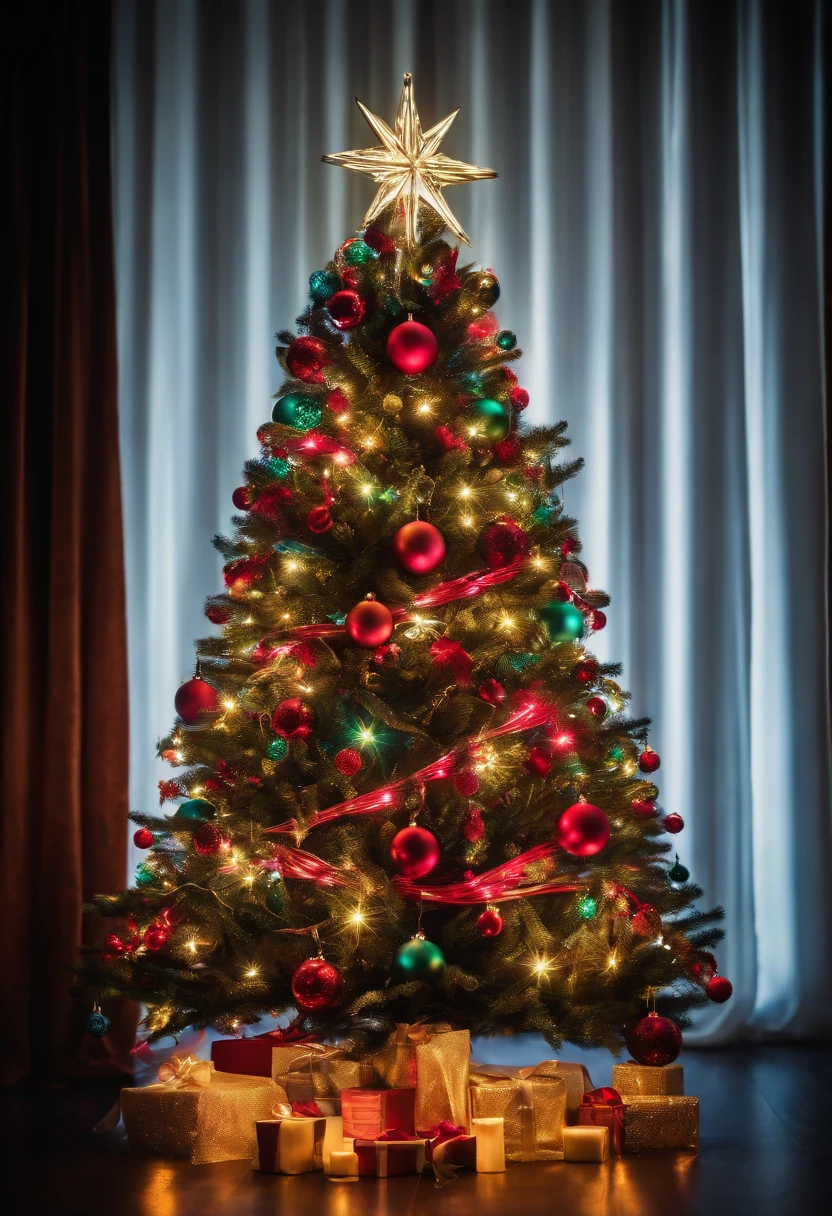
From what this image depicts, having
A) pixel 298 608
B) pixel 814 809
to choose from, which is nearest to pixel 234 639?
pixel 298 608

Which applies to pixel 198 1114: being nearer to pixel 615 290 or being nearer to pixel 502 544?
pixel 502 544

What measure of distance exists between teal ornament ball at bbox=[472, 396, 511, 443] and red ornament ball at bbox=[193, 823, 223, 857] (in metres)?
0.78

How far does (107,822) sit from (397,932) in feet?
3.48

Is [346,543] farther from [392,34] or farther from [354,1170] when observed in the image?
[392,34]

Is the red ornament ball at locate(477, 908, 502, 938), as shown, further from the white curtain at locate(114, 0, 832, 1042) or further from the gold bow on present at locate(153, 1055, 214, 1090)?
the white curtain at locate(114, 0, 832, 1042)

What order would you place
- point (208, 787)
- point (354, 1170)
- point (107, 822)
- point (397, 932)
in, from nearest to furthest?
point (354, 1170) → point (397, 932) → point (208, 787) → point (107, 822)

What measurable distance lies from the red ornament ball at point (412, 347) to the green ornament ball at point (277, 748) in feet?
2.08

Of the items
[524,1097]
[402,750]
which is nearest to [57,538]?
[402,750]

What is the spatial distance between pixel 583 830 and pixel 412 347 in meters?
0.81

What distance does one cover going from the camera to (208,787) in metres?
2.04

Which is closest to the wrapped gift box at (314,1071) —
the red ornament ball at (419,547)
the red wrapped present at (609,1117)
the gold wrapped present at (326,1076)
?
the gold wrapped present at (326,1076)

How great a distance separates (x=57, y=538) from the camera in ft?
9.08

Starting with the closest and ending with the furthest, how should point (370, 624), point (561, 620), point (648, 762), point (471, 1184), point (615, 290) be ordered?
point (471, 1184) < point (370, 624) < point (561, 620) < point (648, 762) < point (615, 290)

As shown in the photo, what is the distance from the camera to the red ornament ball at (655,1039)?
1.94 meters
